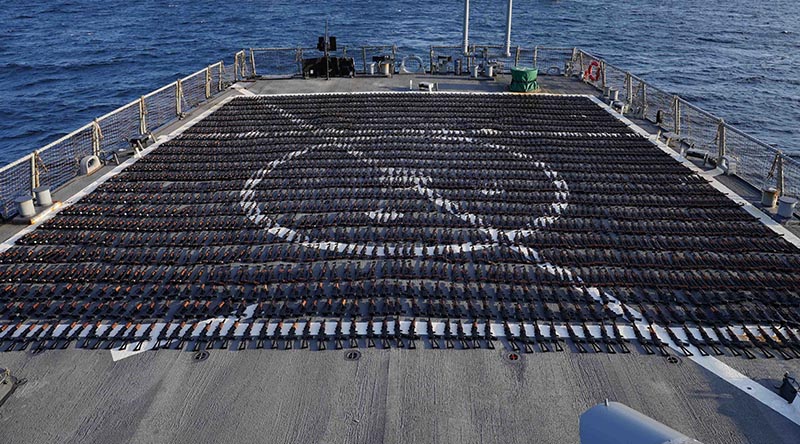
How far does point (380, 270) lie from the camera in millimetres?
13742

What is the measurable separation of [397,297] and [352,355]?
6.67ft

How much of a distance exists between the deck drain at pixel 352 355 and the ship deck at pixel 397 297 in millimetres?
92

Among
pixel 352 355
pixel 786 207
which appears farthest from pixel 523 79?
pixel 352 355

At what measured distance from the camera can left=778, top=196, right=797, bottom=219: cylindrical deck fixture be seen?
16.2 metres

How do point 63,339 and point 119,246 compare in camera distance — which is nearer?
point 63,339

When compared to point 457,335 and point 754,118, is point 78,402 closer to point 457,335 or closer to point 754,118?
point 457,335

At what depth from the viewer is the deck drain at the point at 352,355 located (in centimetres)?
1086

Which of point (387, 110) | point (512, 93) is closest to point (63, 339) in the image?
point (387, 110)

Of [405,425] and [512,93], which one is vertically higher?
[512,93]

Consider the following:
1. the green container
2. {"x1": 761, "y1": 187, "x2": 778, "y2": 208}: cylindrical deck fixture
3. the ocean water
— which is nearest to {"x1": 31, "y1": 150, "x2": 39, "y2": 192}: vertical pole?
the green container

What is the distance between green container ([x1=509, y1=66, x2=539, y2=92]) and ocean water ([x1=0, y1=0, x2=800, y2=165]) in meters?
23.5

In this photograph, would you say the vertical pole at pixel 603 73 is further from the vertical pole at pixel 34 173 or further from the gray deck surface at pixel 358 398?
the vertical pole at pixel 34 173

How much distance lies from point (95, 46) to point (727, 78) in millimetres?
75924

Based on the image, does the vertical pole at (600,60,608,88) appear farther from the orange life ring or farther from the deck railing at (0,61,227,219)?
the deck railing at (0,61,227,219)
